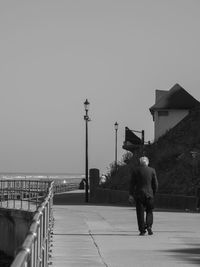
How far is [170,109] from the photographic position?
61562 mm

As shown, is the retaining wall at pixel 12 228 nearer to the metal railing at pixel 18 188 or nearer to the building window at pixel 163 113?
the metal railing at pixel 18 188

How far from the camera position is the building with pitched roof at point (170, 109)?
200ft

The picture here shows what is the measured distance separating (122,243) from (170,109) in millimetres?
45860

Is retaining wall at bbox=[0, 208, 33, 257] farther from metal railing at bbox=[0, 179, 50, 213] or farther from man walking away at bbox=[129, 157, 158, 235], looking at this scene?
man walking away at bbox=[129, 157, 158, 235]

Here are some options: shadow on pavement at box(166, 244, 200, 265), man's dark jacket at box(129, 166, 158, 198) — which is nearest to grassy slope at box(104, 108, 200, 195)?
man's dark jacket at box(129, 166, 158, 198)

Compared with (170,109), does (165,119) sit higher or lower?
lower

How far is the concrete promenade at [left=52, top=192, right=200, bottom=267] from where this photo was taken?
43.2 feet

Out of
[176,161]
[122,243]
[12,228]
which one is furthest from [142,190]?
[176,161]

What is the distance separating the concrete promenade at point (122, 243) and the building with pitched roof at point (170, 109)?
120ft

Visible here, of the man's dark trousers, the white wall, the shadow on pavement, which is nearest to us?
the shadow on pavement

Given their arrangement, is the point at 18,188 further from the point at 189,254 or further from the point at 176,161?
the point at 189,254

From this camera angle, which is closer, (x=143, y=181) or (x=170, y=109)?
(x=143, y=181)

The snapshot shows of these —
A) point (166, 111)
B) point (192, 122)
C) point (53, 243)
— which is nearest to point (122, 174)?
point (192, 122)

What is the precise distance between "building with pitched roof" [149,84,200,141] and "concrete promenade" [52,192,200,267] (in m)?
36.7
